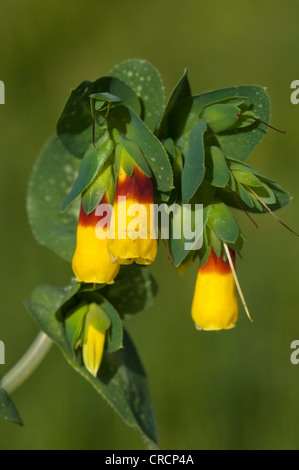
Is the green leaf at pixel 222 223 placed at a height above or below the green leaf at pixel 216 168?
below

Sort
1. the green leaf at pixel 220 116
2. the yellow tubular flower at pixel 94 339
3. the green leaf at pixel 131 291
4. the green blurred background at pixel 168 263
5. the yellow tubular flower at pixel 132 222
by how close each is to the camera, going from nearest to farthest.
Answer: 1. the yellow tubular flower at pixel 132 222
2. the green leaf at pixel 220 116
3. the yellow tubular flower at pixel 94 339
4. the green leaf at pixel 131 291
5. the green blurred background at pixel 168 263

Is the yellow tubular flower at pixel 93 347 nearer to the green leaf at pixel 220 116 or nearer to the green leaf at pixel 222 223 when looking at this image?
the green leaf at pixel 222 223

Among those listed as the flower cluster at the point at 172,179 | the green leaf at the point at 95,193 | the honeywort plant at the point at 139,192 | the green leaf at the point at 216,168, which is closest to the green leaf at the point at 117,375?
the honeywort plant at the point at 139,192

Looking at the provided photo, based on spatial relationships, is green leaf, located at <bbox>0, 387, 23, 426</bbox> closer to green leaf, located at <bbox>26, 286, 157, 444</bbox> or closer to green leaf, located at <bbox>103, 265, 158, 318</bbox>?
green leaf, located at <bbox>26, 286, 157, 444</bbox>

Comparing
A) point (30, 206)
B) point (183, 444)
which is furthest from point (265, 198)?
point (183, 444)

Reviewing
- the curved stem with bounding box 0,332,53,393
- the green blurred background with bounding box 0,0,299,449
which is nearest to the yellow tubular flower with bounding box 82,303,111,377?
the curved stem with bounding box 0,332,53,393

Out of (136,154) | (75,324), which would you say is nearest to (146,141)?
(136,154)

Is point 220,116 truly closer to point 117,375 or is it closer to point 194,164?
point 194,164
